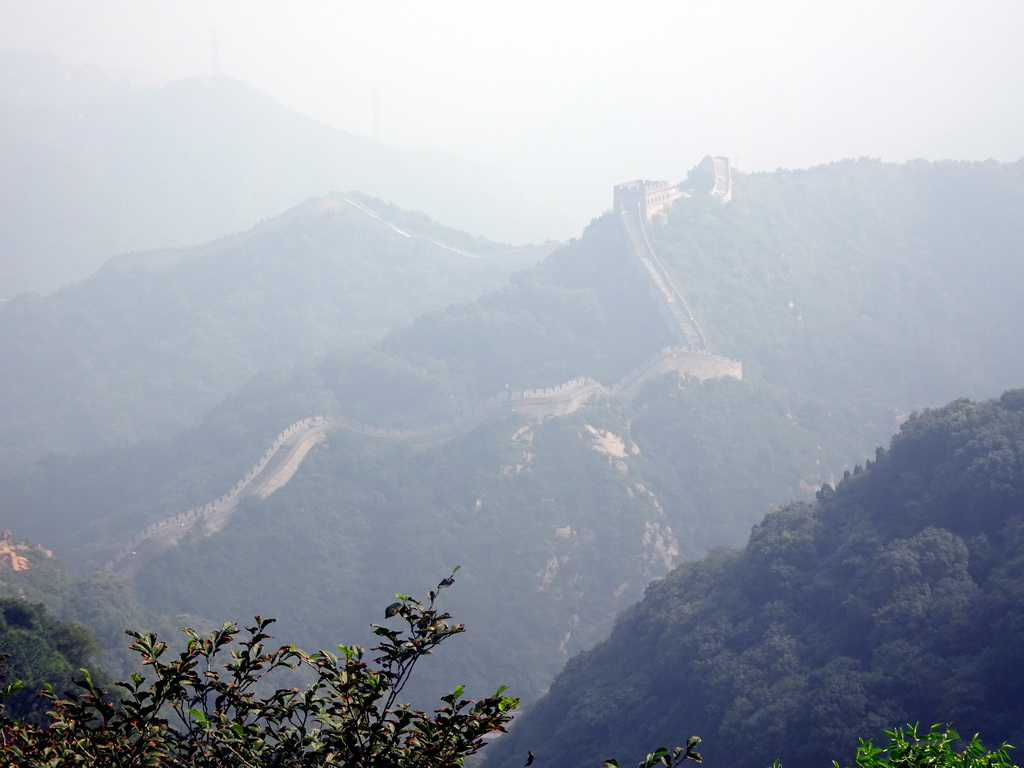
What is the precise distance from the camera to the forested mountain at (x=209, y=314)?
72375mm

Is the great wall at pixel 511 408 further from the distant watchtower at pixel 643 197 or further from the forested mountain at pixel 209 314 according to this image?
the forested mountain at pixel 209 314

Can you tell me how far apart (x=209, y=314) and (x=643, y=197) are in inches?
1372

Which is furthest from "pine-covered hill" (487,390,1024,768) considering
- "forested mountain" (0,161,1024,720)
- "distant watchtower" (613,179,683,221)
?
"distant watchtower" (613,179,683,221)

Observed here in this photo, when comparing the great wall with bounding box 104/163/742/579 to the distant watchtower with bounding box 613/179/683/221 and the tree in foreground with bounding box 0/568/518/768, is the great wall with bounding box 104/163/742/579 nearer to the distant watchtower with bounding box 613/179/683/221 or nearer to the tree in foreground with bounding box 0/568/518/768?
the distant watchtower with bounding box 613/179/683/221

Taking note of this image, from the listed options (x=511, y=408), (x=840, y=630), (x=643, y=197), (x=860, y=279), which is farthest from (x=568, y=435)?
(x=860, y=279)

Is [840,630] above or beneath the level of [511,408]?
beneath

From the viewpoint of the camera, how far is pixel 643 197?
62.1m

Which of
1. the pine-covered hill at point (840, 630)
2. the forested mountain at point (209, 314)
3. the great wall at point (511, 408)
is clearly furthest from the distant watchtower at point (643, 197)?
the pine-covered hill at point (840, 630)

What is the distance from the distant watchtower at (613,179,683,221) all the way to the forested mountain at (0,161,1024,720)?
39.1 inches

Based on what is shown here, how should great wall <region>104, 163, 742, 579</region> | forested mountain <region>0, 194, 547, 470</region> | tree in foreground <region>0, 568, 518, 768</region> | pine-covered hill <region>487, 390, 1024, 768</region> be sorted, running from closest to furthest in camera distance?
1. tree in foreground <region>0, 568, 518, 768</region>
2. pine-covered hill <region>487, 390, 1024, 768</region>
3. great wall <region>104, 163, 742, 579</region>
4. forested mountain <region>0, 194, 547, 470</region>

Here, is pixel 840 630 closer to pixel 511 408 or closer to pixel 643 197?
pixel 511 408

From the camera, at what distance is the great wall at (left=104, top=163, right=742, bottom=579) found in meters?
44.5

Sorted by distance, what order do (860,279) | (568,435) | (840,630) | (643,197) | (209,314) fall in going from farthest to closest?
(209,314) → (860,279) → (643,197) → (568,435) → (840,630)

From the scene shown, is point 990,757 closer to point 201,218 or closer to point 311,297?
point 311,297
